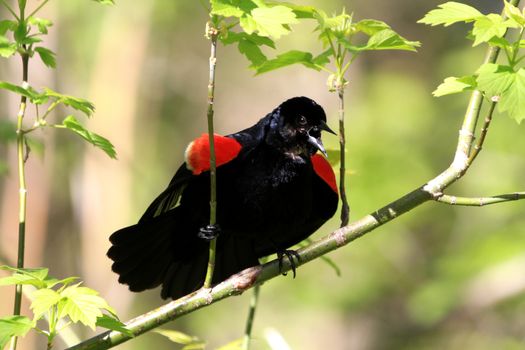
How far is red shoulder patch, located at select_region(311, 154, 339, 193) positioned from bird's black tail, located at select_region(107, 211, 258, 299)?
0.54 metres

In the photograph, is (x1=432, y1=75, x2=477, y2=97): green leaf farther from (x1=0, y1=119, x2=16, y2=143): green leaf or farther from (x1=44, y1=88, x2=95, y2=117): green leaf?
(x1=0, y1=119, x2=16, y2=143): green leaf

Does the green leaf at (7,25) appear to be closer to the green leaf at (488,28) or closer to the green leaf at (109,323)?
the green leaf at (109,323)

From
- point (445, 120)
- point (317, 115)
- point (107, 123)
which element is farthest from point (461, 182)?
point (317, 115)

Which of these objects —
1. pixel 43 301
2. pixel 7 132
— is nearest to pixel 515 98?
pixel 43 301

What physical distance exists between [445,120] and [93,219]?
13.8ft

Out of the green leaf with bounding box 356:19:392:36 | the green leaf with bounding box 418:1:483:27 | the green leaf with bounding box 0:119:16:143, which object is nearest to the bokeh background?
the green leaf with bounding box 0:119:16:143

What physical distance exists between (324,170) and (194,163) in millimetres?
579

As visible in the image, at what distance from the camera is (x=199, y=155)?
2.80 metres

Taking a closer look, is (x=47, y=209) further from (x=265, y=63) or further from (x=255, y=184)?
(x=265, y=63)

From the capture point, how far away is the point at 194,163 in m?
2.80

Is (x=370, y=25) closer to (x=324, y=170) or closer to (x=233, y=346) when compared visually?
(x=324, y=170)

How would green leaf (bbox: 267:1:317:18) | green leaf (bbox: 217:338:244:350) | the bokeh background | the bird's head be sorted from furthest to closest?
the bokeh background
the bird's head
green leaf (bbox: 217:338:244:350)
green leaf (bbox: 267:1:317:18)

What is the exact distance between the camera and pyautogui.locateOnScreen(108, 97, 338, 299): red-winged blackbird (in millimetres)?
3057

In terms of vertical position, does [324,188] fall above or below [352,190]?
above
